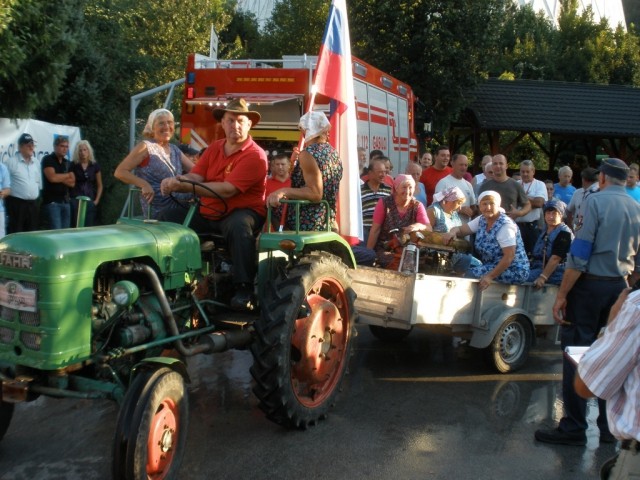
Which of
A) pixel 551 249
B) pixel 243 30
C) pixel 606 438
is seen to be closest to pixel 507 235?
pixel 551 249

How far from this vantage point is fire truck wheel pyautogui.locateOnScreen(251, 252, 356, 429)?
476 cm

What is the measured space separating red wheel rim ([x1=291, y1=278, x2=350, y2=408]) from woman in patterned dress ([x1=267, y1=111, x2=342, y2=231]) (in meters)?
0.59

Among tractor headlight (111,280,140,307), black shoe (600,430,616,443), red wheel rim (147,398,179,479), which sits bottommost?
black shoe (600,430,616,443)

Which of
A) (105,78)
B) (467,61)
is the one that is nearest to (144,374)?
(105,78)

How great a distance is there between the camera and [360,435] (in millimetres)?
5027

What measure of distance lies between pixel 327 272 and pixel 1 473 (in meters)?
2.40

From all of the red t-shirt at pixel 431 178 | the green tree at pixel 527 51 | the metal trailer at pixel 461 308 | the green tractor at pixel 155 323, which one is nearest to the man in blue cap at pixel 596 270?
the metal trailer at pixel 461 308

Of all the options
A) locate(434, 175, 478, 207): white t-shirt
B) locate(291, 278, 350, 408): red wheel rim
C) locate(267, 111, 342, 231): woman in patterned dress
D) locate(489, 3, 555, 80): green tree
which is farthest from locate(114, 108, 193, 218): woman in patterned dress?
locate(489, 3, 555, 80): green tree

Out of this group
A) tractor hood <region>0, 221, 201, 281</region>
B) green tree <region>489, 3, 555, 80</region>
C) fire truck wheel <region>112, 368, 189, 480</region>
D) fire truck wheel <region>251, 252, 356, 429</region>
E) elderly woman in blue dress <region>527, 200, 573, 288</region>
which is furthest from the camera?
green tree <region>489, 3, 555, 80</region>

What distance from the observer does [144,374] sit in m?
3.88

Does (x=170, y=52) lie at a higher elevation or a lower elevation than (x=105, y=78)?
higher

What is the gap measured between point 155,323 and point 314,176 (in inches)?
65.3

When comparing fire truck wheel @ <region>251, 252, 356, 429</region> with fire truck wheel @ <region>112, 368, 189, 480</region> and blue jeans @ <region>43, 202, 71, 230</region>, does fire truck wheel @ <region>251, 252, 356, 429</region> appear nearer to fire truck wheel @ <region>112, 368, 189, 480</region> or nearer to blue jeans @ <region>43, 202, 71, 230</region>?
fire truck wheel @ <region>112, 368, 189, 480</region>

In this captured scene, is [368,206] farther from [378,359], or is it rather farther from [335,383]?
[335,383]
